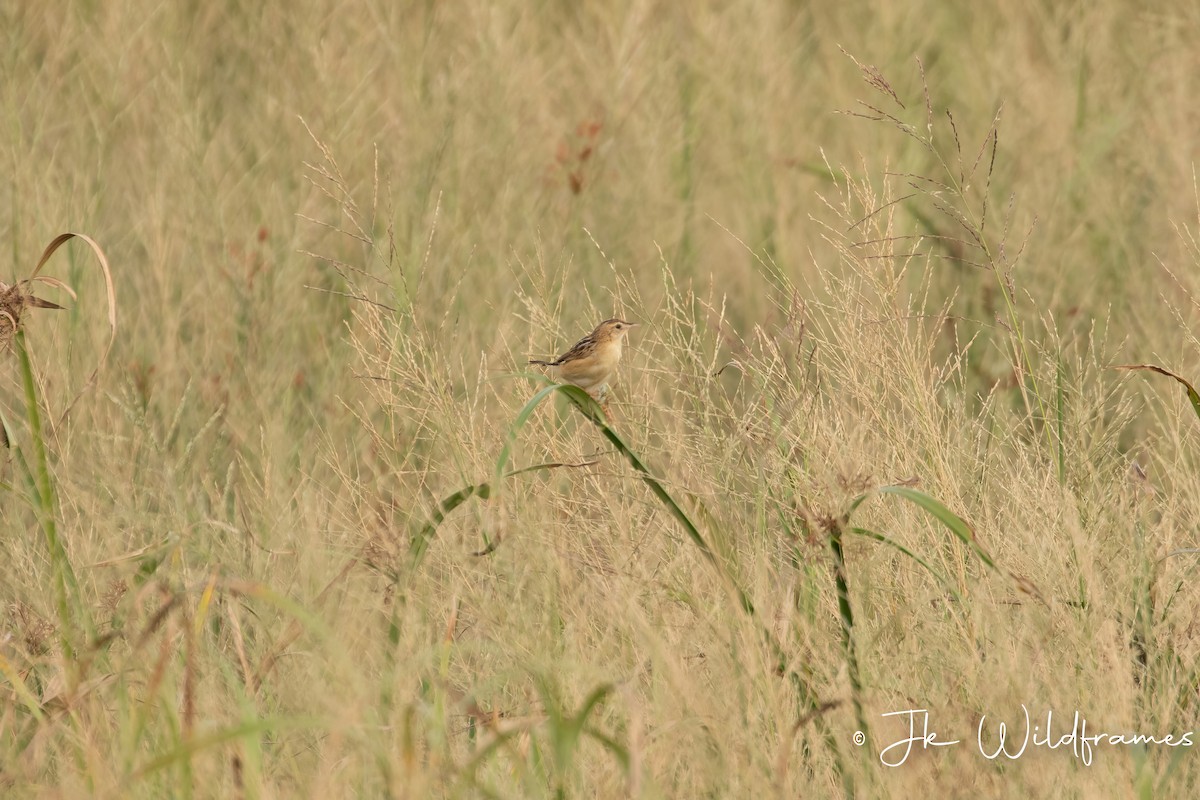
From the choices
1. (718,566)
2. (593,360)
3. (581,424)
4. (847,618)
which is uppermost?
(593,360)

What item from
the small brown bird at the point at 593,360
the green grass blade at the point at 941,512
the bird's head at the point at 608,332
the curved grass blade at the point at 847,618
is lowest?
the curved grass blade at the point at 847,618

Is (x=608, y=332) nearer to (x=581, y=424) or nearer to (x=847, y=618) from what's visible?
(x=581, y=424)

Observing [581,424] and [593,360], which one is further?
[593,360]

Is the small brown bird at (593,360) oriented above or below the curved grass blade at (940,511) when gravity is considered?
above

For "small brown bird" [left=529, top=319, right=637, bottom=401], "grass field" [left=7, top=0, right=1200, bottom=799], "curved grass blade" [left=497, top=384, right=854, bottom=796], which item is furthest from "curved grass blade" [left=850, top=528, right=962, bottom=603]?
"small brown bird" [left=529, top=319, right=637, bottom=401]

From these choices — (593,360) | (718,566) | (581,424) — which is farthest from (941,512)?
(593,360)

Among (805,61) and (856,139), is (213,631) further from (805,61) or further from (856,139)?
(805,61)

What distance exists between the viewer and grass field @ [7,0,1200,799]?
2506mm

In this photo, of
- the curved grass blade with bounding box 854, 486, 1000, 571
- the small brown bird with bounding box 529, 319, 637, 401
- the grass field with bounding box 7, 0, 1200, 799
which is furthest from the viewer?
the small brown bird with bounding box 529, 319, 637, 401

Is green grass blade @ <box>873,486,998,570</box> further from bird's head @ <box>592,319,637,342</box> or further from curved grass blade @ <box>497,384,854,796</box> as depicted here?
bird's head @ <box>592,319,637,342</box>

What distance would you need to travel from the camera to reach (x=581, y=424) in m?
3.52

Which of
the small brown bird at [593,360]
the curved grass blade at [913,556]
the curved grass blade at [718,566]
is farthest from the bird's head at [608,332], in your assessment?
the curved grass blade at [913,556]

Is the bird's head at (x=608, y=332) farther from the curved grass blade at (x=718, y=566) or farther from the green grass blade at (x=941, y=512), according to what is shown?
the green grass blade at (x=941, y=512)

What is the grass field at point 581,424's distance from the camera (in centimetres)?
251
